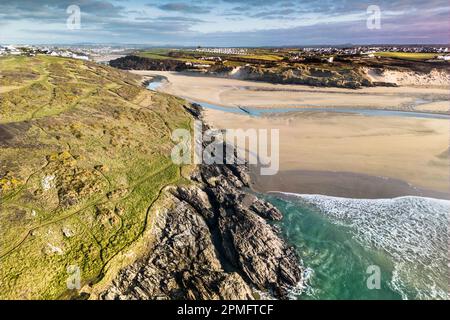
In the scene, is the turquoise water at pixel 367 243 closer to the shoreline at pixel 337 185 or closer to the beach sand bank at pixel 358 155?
the shoreline at pixel 337 185

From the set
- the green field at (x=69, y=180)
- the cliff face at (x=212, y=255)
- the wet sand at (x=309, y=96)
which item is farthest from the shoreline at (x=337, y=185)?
the wet sand at (x=309, y=96)

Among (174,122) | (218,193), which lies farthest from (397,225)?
(174,122)

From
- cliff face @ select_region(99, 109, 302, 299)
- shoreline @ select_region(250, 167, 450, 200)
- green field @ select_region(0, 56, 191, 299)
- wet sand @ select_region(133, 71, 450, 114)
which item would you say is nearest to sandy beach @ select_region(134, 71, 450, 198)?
shoreline @ select_region(250, 167, 450, 200)

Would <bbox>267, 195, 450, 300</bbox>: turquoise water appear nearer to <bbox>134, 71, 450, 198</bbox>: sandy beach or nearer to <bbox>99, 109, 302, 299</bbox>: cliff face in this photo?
<bbox>99, 109, 302, 299</bbox>: cliff face

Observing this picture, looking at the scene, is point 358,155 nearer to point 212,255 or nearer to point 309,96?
point 212,255

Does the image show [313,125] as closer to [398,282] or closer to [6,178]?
[398,282]
